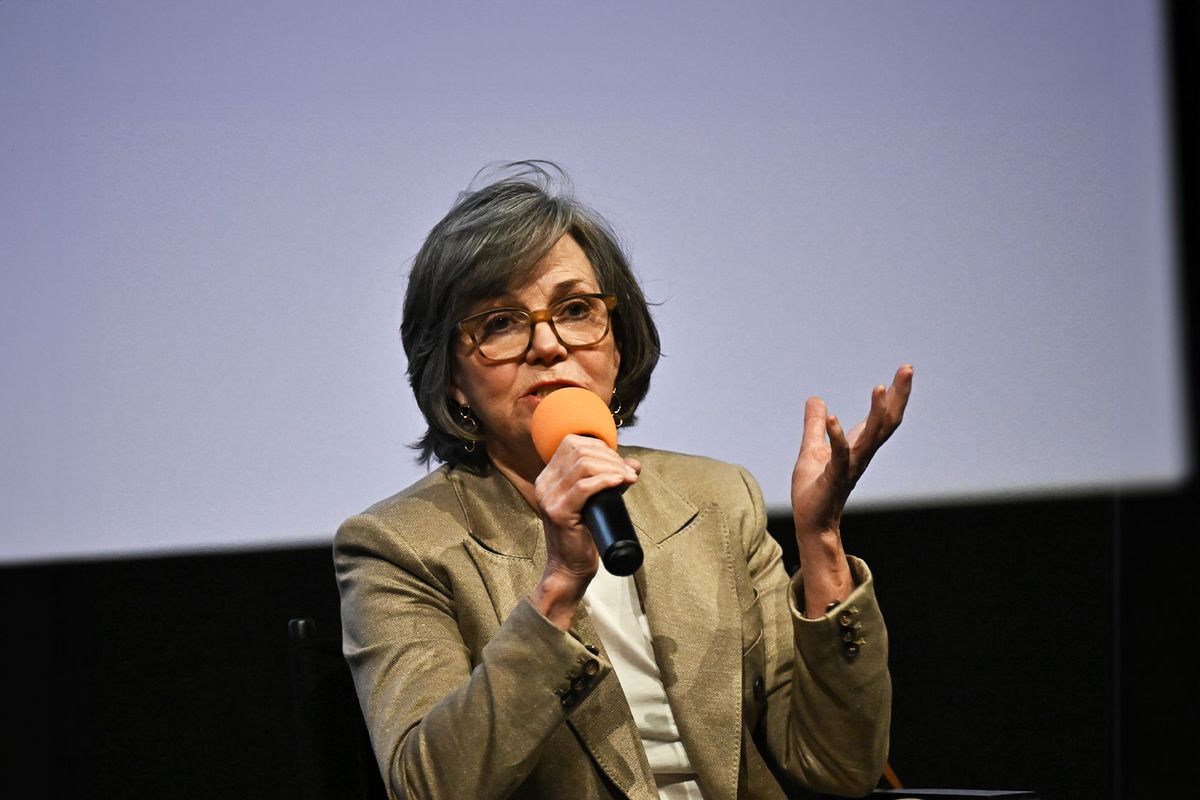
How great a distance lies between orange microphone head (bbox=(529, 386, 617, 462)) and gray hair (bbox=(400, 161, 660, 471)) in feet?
1.04

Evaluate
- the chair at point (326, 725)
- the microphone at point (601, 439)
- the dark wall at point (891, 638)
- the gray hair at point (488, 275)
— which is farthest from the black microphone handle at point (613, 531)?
the dark wall at point (891, 638)

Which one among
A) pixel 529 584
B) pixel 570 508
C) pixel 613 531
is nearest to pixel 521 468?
pixel 529 584

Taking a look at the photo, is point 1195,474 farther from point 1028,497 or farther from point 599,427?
point 599,427

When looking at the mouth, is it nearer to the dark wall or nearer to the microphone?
the microphone

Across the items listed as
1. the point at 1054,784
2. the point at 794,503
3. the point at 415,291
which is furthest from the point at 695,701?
the point at 1054,784

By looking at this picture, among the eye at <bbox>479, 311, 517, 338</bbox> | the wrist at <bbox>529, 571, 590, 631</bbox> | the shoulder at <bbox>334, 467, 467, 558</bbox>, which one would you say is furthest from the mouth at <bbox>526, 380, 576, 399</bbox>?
the wrist at <bbox>529, 571, 590, 631</bbox>

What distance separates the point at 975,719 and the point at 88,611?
1904 millimetres

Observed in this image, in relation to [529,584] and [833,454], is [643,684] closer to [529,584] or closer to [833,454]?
[529,584]

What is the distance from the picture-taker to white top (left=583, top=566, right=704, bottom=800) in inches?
73.9

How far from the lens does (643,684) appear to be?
6.22 ft

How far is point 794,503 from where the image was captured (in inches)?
71.6

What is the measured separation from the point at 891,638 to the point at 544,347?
48.6 inches

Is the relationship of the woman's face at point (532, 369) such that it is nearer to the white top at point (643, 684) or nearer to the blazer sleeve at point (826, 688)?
the white top at point (643, 684)

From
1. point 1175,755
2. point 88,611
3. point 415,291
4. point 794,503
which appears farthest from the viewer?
point 88,611
